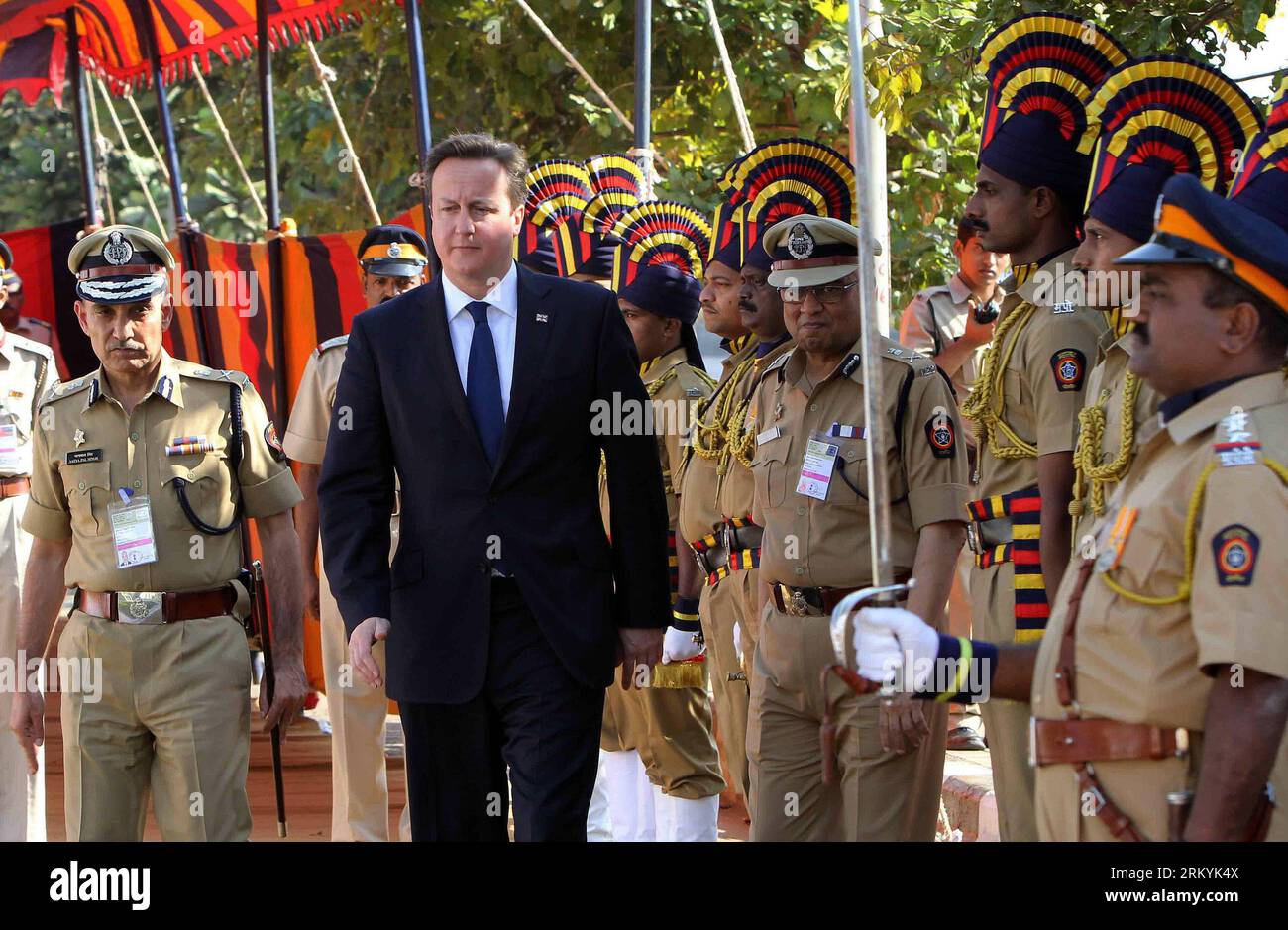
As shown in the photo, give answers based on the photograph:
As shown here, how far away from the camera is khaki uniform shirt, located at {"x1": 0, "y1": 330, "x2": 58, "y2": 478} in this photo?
6.91 meters

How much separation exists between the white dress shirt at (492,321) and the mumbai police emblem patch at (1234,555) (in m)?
2.12

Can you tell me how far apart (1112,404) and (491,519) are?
156 centimetres

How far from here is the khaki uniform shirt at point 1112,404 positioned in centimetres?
372

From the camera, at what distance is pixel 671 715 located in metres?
6.69

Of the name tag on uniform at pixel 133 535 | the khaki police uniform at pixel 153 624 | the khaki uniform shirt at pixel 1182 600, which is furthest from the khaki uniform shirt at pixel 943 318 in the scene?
the khaki uniform shirt at pixel 1182 600

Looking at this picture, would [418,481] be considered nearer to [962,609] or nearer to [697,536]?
[697,536]

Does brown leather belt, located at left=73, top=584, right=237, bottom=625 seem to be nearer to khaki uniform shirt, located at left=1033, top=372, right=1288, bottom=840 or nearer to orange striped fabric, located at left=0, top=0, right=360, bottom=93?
khaki uniform shirt, located at left=1033, top=372, right=1288, bottom=840

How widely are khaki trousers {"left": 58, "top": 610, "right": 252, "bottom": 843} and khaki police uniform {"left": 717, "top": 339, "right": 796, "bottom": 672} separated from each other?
1769mm

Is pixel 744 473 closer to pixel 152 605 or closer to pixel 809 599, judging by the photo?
pixel 809 599

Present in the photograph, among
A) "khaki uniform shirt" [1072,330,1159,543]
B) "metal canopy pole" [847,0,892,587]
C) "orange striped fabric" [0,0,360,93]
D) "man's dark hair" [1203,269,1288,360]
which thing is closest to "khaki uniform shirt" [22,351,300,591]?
"khaki uniform shirt" [1072,330,1159,543]

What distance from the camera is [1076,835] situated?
11.1ft

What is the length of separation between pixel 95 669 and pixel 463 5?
7561 mm

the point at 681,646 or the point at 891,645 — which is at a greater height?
the point at 891,645

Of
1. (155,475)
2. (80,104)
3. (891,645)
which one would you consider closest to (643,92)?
(155,475)
